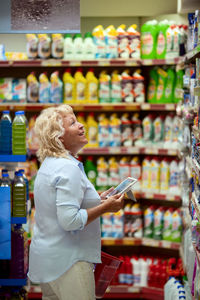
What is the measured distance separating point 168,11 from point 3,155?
278cm

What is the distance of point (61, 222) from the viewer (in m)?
2.60

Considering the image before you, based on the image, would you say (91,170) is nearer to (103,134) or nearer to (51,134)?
(103,134)

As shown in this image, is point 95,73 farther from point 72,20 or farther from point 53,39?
point 72,20

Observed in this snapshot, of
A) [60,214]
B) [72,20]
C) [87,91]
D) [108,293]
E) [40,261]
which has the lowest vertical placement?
[108,293]

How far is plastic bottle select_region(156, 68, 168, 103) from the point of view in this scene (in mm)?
5242

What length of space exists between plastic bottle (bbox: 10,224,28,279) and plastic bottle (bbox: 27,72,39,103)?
187 centimetres

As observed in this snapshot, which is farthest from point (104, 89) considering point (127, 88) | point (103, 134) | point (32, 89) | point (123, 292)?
point (123, 292)

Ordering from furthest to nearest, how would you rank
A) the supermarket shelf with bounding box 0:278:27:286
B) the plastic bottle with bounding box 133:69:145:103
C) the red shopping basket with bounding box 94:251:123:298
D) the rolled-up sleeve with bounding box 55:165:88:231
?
the plastic bottle with bounding box 133:69:145:103
the supermarket shelf with bounding box 0:278:27:286
the red shopping basket with bounding box 94:251:123:298
the rolled-up sleeve with bounding box 55:165:88:231

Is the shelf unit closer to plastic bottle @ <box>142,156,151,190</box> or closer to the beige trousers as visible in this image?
plastic bottle @ <box>142,156,151,190</box>

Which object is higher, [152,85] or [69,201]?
[152,85]

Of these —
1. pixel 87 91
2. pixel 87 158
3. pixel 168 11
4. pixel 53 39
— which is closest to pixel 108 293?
pixel 87 158

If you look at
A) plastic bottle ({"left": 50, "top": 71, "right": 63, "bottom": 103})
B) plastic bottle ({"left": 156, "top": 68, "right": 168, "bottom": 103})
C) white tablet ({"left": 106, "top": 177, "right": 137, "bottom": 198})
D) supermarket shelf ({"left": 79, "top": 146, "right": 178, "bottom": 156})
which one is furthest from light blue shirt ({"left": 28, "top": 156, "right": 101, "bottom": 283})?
plastic bottle ({"left": 156, "top": 68, "right": 168, "bottom": 103})

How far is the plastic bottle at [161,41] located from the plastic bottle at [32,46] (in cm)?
123

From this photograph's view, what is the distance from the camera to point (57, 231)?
8.82 feet
